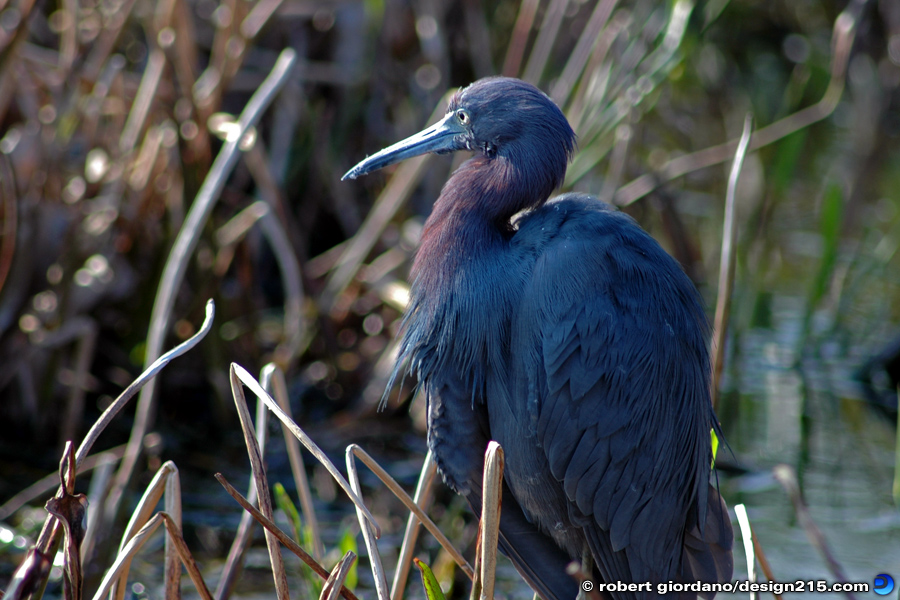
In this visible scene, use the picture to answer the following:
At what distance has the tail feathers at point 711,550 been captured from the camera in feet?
8.24

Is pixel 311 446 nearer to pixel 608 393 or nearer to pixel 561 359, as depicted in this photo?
pixel 561 359

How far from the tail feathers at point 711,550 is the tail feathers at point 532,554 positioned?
32 centimetres

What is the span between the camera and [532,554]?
8.48 feet

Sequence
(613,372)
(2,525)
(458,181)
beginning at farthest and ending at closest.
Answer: (2,525) < (458,181) < (613,372)

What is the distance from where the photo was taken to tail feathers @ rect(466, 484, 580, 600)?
250 cm

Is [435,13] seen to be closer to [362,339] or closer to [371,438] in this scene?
[362,339]

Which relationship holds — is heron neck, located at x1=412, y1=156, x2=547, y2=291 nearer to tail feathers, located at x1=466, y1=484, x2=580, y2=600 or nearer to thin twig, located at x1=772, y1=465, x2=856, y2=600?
tail feathers, located at x1=466, y1=484, x2=580, y2=600

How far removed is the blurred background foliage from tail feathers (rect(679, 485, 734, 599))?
979 mm

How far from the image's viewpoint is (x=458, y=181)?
2.52 metres

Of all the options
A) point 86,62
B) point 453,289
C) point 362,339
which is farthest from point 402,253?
point 453,289

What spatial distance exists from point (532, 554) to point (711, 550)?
49cm

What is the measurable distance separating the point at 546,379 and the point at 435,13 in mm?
2982

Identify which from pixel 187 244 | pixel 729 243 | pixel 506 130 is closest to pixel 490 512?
pixel 506 130

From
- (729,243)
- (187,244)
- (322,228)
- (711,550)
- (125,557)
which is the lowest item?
(125,557)
